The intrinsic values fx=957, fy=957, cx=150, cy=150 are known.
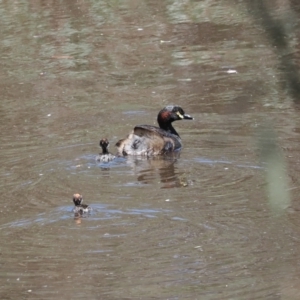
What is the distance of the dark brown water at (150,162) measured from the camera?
5.94 metres

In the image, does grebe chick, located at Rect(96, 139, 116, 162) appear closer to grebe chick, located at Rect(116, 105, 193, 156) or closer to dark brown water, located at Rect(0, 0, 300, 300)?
dark brown water, located at Rect(0, 0, 300, 300)

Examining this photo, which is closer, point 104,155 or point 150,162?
point 104,155

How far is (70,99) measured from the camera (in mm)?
12352

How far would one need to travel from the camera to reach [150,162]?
376 inches

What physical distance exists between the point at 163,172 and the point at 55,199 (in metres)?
1.46

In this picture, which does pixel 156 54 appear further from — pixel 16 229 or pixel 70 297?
pixel 70 297

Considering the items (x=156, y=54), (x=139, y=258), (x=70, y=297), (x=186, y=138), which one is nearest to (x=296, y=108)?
(x=186, y=138)

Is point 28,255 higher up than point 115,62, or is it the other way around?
point 28,255

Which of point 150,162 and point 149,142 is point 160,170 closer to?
point 150,162

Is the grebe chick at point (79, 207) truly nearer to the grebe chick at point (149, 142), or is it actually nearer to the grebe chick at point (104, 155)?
the grebe chick at point (104, 155)

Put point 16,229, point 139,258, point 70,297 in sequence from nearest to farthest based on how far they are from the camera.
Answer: point 70,297
point 139,258
point 16,229

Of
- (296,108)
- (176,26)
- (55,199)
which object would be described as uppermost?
(55,199)

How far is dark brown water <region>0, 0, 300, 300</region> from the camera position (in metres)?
5.94

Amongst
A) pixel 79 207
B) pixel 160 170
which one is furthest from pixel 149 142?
pixel 79 207
